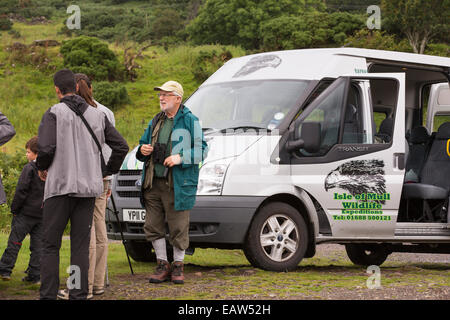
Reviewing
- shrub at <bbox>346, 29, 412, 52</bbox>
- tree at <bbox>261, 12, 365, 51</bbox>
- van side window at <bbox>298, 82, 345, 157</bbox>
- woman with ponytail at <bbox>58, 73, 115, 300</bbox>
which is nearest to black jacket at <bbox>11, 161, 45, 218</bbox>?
woman with ponytail at <bbox>58, 73, 115, 300</bbox>

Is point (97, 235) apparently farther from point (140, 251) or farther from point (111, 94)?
point (111, 94)

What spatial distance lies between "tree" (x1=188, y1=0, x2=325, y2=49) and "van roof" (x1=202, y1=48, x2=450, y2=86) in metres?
39.9

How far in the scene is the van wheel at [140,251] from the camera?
10414mm

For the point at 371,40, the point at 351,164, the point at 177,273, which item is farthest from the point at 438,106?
the point at 371,40

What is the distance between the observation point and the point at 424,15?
48.6 meters

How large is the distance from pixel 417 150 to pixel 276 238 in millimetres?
3343

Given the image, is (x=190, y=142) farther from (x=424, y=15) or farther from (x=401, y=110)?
(x=424, y=15)

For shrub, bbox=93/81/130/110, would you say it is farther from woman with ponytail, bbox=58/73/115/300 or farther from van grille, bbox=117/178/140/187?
woman with ponytail, bbox=58/73/115/300

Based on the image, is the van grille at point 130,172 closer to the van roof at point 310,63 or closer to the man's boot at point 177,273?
the man's boot at point 177,273

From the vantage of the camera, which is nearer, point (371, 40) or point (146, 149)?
point (146, 149)

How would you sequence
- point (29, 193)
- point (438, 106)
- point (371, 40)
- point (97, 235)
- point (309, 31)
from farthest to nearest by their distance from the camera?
1. point (309, 31)
2. point (371, 40)
3. point (438, 106)
4. point (29, 193)
5. point (97, 235)

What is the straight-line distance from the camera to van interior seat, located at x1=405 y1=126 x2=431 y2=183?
11.2 meters

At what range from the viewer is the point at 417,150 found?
11281 millimetres
